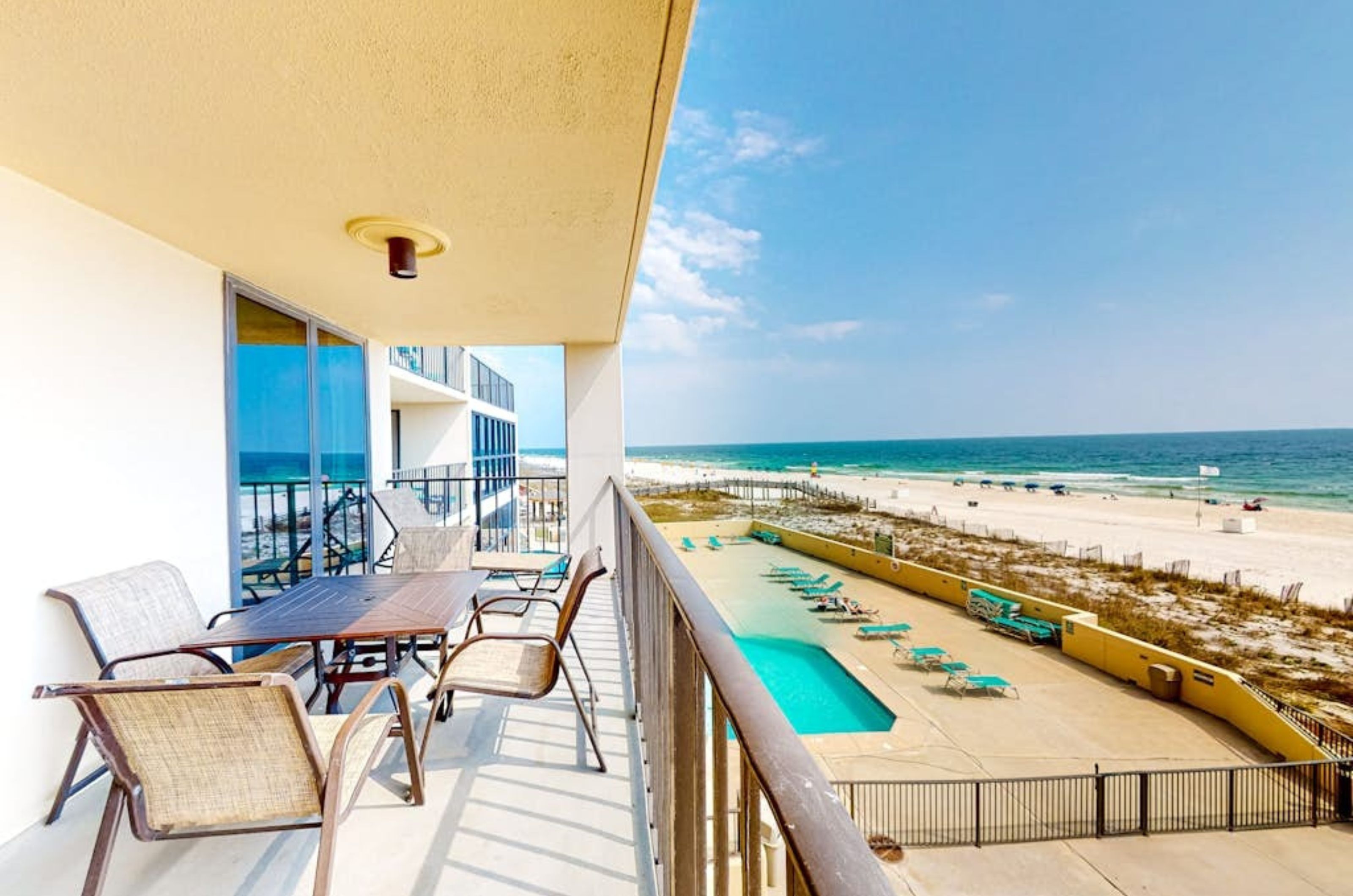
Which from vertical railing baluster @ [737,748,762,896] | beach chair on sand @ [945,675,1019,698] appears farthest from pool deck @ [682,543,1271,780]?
vertical railing baluster @ [737,748,762,896]

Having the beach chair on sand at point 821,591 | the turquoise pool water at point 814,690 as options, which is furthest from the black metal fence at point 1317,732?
the beach chair on sand at point 821,591

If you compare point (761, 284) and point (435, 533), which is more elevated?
point (761, 284)

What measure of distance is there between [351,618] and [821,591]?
1370 cm

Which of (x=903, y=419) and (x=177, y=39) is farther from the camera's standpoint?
(x=903, y=419)

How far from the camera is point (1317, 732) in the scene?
8164mm

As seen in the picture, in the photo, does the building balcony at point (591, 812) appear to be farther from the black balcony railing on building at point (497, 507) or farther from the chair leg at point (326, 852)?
the black balcony railing on building at point (497, 507)

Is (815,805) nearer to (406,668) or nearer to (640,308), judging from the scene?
(406,668)

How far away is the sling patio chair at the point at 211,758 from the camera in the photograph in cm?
126

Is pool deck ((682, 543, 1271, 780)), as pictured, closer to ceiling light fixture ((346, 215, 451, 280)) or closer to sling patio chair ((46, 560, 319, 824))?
sling patio chair ((46, 560, 319, 824))

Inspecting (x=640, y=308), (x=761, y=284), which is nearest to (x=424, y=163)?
(x=640, y=308)

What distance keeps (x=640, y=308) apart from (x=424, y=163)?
35.4 meters

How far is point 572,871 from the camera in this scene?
64.7 inches

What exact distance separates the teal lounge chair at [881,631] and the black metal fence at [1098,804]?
489cm

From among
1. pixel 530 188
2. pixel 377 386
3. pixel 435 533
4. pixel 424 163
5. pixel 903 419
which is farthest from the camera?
pixel 903 419
